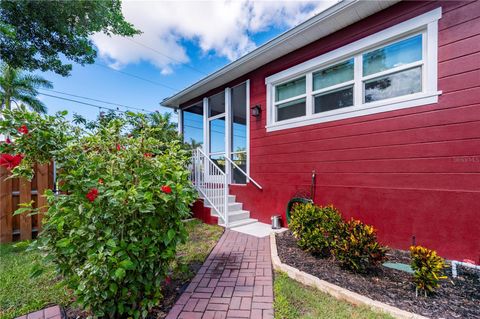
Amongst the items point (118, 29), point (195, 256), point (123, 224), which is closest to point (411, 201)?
point (195, 256)

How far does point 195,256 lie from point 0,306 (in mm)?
1859

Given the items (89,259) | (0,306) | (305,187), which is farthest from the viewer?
(305,187)

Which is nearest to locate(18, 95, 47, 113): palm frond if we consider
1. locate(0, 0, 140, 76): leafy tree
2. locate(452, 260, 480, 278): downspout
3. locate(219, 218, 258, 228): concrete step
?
locate(0, 0, 140, 76): leafy tree

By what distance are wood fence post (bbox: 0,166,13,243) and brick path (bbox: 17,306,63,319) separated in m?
2.62

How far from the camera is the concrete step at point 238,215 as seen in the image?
15.3ft

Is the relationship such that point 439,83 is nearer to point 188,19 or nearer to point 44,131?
point 44,131

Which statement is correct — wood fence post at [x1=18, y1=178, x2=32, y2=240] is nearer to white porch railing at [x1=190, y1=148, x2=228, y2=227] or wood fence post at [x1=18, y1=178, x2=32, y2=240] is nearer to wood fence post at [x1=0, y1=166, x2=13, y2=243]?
wood fence post at [x1=0, y1=166, x2=13, y2=243]

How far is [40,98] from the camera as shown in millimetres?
15109

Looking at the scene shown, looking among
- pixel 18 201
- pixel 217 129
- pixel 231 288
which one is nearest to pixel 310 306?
pixel 231 288

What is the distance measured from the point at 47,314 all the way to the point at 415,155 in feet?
14.6

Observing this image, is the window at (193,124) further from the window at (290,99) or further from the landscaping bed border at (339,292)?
the landscaping bed border at (339,292)

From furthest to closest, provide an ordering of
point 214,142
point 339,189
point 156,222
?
point 214,142 → point 339,189 → point 156,222

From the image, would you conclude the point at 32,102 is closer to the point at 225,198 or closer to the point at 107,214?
the point at 225,198

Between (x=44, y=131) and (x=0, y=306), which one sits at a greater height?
(x=44, y=131)
